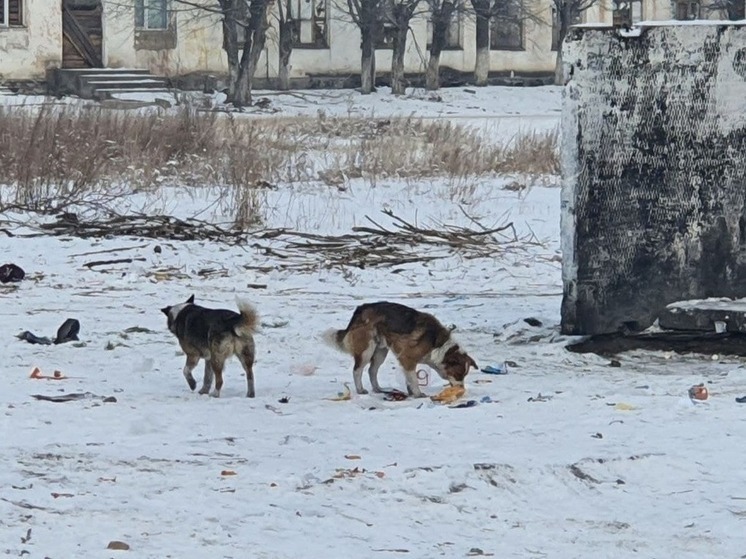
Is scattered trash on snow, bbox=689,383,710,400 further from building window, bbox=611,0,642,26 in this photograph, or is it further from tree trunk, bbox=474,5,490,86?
building window, bbox=611,0,642,26

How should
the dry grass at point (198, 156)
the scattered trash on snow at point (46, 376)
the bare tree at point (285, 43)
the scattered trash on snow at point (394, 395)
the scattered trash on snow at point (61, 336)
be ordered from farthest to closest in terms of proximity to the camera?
1. the bare tree at point (285, 43)
2. the dry grass at point (198, 156)
3. the scattered trash on snow at point (61, 336)
4. the scattered trash on snow at point (46, 376)
5. the scattered trash on snow at point (394, 395)

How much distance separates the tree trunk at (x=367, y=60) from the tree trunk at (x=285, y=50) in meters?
2.02

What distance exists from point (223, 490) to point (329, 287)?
613 centimetres

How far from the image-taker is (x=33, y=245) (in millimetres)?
13305

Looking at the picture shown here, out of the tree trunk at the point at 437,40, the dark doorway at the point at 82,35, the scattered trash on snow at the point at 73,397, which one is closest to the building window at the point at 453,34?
the tree trunk at the point at 437,40

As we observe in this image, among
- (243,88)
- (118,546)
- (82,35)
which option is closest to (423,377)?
(118,546)

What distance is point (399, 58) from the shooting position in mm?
41719

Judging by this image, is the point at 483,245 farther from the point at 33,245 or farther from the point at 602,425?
the point at 602,425

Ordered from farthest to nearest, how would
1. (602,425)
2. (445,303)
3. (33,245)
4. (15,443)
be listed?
(33,245) < (445,303) < (602,425) < (15,443)

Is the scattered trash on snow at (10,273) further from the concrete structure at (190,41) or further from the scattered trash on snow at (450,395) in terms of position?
the concrete structure at (190,41)

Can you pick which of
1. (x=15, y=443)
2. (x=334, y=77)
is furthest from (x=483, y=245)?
(x=334, y=77)

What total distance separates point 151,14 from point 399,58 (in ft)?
22.6

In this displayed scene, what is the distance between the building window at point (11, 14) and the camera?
39.0 m

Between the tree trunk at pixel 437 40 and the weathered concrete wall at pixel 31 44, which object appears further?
the tree trunk at pixel 437 40
